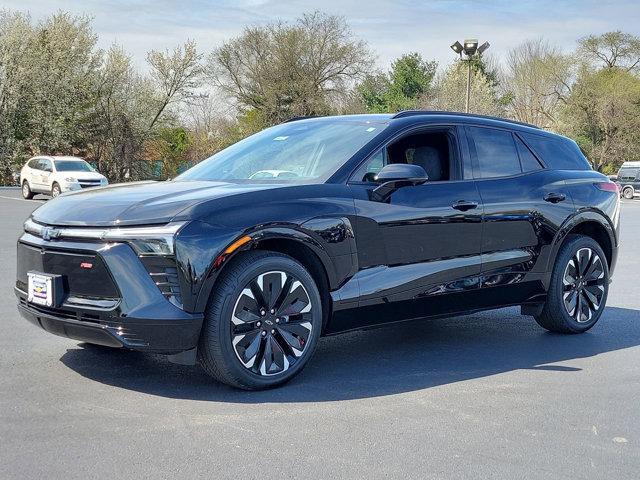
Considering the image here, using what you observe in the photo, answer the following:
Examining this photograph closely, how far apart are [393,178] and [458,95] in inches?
1902

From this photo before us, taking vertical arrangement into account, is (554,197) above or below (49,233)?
above

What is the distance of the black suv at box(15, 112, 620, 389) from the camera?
15.4ft

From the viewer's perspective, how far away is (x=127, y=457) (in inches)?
152

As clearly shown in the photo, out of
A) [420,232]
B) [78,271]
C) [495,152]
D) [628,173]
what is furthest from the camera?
[628,173]

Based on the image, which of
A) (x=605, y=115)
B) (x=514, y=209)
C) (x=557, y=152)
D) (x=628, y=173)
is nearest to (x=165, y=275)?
(x=514, y=209)

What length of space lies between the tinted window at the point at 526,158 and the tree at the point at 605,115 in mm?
57418

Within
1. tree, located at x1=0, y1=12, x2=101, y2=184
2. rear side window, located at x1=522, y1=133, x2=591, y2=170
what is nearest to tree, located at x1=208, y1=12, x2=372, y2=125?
tree, located at x1=0, y1=12, x2=101, y2=184

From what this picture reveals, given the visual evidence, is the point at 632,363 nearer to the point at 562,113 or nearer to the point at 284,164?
the point at 284,164

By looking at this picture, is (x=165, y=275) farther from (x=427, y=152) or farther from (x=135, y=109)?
(x=135, y=109)

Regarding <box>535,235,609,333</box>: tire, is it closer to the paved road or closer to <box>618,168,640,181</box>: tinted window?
the paved road

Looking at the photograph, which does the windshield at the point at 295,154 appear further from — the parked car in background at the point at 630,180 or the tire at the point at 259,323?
the parked car in background at the point at 630,180

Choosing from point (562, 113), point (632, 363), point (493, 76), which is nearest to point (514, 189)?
point (632, 363)

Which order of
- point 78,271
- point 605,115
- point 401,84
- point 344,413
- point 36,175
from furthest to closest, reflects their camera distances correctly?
point 401,84 < point 605,115 < point 36,175 < point 78,271 < point 344,413

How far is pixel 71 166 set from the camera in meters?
32.0
